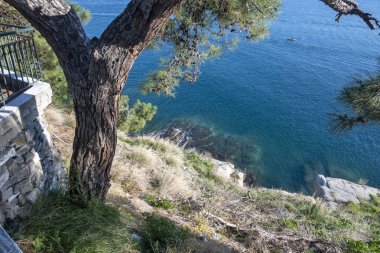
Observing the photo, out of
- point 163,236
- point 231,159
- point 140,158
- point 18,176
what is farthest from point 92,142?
point 231,159

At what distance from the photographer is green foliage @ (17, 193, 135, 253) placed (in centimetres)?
313

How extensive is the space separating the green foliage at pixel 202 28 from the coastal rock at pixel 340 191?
8.12 meters

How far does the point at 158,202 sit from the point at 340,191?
9.32 meters

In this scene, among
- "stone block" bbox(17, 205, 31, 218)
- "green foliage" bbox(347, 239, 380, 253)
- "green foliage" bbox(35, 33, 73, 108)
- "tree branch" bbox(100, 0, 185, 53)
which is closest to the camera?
"tree branch" bbox(100, 0, 185, 53)

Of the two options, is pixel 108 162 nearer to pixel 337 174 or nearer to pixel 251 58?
pixel 337 174

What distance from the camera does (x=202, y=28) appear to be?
5434 millimetres

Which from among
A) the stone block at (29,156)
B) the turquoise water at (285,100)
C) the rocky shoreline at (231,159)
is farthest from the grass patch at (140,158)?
the turquoise water at (285,100)

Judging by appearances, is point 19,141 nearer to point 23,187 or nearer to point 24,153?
point 24,153

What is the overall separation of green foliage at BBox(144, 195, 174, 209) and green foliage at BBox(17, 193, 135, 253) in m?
1.57

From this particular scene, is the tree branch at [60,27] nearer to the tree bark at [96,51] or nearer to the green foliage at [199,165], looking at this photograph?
the tree bark at [96,51]

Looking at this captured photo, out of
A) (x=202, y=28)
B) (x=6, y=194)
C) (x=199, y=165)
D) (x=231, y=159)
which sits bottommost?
(x=231, y=159)

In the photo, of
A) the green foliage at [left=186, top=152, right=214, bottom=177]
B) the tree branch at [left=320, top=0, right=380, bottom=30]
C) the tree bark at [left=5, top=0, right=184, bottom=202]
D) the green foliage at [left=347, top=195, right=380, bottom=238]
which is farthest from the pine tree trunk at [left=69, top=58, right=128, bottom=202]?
the green foliage at [left=347, top=195, right=380, bottom=238]

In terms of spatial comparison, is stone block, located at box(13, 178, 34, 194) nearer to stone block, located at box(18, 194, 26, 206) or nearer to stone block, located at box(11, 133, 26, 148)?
stone block, located at box(18, 194, 26, 206)

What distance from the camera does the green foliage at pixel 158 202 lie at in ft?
18.0
